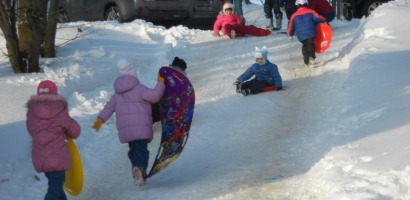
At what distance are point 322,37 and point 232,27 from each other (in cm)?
402

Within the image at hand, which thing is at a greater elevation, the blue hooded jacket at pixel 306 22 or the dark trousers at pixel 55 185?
the blue hooded jacket at pixel 306 22

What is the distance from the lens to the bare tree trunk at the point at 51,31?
12.7 m

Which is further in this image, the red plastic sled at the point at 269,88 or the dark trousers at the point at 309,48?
the dark trousers at the point at 309,48

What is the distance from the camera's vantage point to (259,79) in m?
11.3

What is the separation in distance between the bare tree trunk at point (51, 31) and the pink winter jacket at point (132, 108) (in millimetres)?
5701

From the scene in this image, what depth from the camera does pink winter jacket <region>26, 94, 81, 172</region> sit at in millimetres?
6312

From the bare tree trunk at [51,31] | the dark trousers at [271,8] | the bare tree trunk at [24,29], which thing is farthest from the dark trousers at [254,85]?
A: the dark trousers at [271,8]

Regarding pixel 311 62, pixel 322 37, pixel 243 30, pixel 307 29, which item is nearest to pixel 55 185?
pixel 311 62

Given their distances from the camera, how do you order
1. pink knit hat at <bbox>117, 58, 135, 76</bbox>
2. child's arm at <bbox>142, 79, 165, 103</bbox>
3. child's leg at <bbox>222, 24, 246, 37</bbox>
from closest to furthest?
child's arm at <bbox>142, 79, 165, 103</bbox> → pink knit hat at <bbox>117, 58, 135, 76</bbox> → child's leg at <bbox>222, 24, 246, 37</bbox>

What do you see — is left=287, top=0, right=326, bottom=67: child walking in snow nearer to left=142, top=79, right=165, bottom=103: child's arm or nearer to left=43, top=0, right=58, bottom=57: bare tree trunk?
left=43, top=0, right=58, bottom=57: bare tree trunk

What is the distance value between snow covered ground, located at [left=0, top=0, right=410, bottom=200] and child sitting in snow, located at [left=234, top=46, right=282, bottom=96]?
0.60 ft

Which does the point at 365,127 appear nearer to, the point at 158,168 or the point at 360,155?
the point at 360,155

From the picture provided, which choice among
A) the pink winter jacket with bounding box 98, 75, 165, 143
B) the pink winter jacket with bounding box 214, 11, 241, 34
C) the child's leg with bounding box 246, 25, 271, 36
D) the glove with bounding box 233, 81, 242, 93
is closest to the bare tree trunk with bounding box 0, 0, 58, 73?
the glove with bounding box 233, 81, 242, 93

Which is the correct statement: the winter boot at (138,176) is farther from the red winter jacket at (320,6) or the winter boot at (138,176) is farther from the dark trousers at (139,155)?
the red winter jacket at (320,6)
